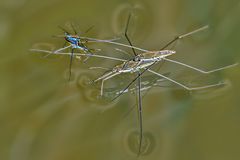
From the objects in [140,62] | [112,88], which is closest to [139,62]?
[140,62]

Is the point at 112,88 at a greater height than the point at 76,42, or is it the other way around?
the point at 76,42

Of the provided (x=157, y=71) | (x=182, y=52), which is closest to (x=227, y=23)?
(x=182, y=52)

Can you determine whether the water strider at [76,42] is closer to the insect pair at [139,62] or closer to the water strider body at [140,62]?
the insect pair at [139,62]

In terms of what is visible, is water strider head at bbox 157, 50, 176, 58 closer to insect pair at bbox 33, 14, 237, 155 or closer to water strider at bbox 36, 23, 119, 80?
insect pair at bbox 33, 14, 237, 155

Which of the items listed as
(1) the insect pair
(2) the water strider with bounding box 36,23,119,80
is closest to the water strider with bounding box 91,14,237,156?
(1) the insect pair

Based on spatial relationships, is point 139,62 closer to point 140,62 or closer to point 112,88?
point 140,62

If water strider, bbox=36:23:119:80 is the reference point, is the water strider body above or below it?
below

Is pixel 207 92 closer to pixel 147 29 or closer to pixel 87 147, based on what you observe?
pixel 147 29

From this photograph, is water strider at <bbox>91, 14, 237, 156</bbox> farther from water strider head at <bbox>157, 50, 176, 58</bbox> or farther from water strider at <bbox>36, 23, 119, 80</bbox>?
water strider at <bbox>36, 23, 119, 80</bbox>
